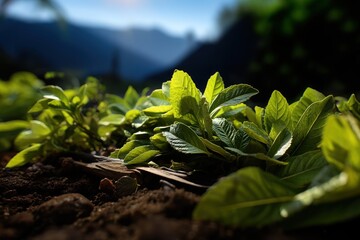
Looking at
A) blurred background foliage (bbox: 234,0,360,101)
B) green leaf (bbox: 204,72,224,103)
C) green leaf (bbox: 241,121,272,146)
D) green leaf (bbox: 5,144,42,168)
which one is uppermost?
blurred background foliage (bbox: 234,0,360,101)

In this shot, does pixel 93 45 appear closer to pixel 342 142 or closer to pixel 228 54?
pixel 228 54

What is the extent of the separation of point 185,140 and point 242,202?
37 cm

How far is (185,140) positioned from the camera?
41.8 inches

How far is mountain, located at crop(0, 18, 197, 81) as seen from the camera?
28.2 metres

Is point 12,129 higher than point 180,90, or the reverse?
point 180,90

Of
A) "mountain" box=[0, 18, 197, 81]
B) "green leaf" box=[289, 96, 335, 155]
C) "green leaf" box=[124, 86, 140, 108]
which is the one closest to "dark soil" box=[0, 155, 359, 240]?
"green leaf" box=[289, 96, 335, 155]

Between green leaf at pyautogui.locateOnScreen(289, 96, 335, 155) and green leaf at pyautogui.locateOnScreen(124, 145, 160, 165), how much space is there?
426 millimetres

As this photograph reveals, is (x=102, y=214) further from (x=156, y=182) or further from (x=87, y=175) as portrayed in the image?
(x=87, y=175)

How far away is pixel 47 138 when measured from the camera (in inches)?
65.5

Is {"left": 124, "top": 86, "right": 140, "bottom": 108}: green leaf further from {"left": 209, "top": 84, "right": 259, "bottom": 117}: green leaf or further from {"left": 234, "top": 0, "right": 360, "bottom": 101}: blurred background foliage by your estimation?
{"left": 234, "top": 0, "right": 360, "bottom": 101}: blurred background foliage

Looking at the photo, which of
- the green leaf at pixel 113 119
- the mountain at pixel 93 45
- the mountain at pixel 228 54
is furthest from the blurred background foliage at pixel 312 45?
the mountain at pixel 93 45

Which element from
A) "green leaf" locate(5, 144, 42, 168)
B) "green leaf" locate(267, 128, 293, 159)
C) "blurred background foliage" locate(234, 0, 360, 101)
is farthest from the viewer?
"blurred background foliage" locate(234, 0, 360, 101)

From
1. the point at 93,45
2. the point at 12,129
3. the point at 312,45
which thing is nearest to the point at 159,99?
the point at 12,129

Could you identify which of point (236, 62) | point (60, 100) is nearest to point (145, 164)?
point (60, 100)
